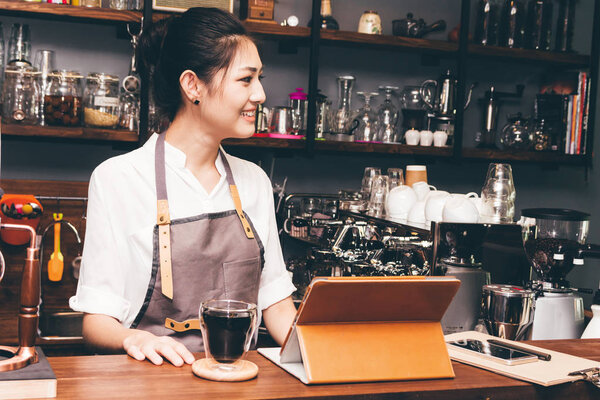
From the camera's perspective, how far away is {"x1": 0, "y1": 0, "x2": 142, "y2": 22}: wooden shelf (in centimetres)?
296

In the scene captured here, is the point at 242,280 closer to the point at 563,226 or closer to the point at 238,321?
the point at 238,321

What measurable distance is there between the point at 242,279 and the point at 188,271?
14cm

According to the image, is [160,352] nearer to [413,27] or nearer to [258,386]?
[258,386]

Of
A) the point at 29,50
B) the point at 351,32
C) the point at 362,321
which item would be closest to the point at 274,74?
the point at 351,32

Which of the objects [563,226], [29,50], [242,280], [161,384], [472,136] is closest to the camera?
[161,384]

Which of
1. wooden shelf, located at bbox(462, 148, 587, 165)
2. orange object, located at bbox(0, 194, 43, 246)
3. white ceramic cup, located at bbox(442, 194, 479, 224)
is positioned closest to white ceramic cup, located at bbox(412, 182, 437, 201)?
white ceramic cup, located at bbox(442, 194, 479, 224)

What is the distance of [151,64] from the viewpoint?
6.09 feet

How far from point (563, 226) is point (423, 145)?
1802 mm

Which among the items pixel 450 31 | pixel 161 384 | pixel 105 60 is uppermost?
pixel 450 31

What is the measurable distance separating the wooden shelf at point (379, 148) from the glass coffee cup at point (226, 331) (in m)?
2.35

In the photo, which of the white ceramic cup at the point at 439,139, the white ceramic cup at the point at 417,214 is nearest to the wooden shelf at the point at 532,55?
the white ceramic cup at the point at 439,139

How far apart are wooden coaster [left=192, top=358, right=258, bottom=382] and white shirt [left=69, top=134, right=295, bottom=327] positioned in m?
0.53

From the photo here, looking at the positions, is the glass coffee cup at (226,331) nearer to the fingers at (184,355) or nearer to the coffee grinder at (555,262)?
the fingers at (184,355)

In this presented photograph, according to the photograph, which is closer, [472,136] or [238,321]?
[238,321]
